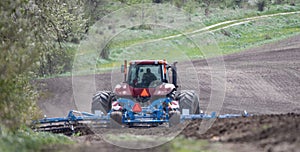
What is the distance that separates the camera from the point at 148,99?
19.4m

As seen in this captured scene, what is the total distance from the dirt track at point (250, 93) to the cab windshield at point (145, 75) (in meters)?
2.76

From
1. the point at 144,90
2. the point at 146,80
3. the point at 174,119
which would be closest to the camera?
A: the point at 174,119

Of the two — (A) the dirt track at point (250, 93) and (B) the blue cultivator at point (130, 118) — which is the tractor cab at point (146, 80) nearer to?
(B) the blue cultivator at point (130, 118)

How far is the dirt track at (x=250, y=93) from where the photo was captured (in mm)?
11922

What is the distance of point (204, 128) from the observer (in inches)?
595

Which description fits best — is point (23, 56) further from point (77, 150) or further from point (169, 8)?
point (169, 8)

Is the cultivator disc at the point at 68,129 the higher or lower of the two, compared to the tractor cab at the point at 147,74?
lower

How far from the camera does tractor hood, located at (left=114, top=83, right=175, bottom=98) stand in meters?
19.0

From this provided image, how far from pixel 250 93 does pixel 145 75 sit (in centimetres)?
976

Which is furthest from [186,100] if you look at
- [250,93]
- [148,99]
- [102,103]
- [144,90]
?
[250,93]

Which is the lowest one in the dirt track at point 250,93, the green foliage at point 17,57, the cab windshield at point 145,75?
the dirt track at point 250,93

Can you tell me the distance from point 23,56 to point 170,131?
4724mm

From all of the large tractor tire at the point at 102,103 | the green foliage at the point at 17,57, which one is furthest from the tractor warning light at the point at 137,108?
the green foliage at the point at 17,57

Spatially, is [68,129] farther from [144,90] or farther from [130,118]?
[144,90]
